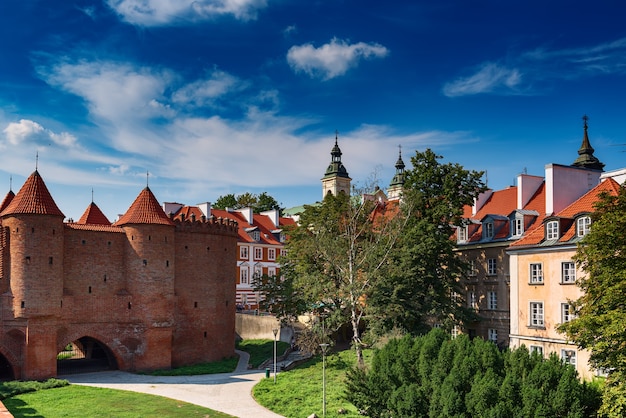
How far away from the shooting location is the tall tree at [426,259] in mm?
34781

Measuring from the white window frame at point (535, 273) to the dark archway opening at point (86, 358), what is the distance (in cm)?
2633

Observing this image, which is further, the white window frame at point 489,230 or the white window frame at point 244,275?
the white window frame at point 244,275

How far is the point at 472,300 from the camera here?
41.2m

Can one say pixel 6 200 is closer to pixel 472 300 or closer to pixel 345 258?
pixel 345 258

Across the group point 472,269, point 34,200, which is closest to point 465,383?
point 472,269

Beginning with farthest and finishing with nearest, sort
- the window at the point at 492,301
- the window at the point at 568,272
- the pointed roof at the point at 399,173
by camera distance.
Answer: the pointed roof at the point at 399,173, the window at the point at 492,301, the window at the point at 568,272

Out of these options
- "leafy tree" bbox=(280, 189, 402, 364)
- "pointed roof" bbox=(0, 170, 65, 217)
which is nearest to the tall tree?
"leafy tree" bbox=(280, 189, 402, 364)

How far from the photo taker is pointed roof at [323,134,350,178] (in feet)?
283

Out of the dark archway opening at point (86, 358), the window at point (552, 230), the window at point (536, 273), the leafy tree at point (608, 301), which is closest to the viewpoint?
the leafy tree at point (608, 301)

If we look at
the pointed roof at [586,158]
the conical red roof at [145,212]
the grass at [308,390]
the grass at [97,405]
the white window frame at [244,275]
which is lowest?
the grass at [97,405]

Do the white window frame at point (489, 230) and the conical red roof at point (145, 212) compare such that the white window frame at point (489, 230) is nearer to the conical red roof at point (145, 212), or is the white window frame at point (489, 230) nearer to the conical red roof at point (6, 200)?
the conical red roof at point (145, 212)

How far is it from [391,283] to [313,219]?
9.59 m

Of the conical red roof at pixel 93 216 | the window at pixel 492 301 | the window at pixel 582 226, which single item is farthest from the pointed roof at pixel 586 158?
the conical red roof at pixel 93 216

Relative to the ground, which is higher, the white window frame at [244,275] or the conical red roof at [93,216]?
the conical red roof at [93,216]
